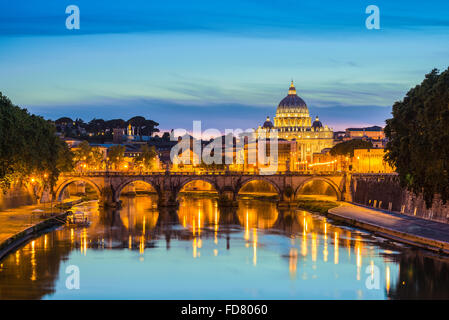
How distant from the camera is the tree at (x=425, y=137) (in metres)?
47.7

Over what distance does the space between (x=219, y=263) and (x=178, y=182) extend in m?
48.6

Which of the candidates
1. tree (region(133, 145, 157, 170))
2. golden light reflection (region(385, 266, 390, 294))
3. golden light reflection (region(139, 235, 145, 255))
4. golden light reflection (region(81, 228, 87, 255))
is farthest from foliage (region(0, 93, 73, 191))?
tree (region(133, 145, 157, 170))

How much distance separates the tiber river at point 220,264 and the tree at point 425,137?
5.56 metres

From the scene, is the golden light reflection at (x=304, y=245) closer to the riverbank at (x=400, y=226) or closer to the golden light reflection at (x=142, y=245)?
the riverbank at (x=400, y=226)

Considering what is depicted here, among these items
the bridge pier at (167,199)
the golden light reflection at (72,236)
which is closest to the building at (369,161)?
the bridge pier at (167,199)

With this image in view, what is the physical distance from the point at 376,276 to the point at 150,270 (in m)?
14.5

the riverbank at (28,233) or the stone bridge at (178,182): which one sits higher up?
the stone bridge at (178,182)

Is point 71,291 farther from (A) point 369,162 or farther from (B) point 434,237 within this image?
(A) point 369,162

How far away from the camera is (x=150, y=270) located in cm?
4466

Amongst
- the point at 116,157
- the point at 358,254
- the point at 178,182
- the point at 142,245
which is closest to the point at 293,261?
the point at 358,254

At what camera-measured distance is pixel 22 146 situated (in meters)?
54.5

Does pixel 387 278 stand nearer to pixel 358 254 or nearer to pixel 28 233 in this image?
pixel 358 254
